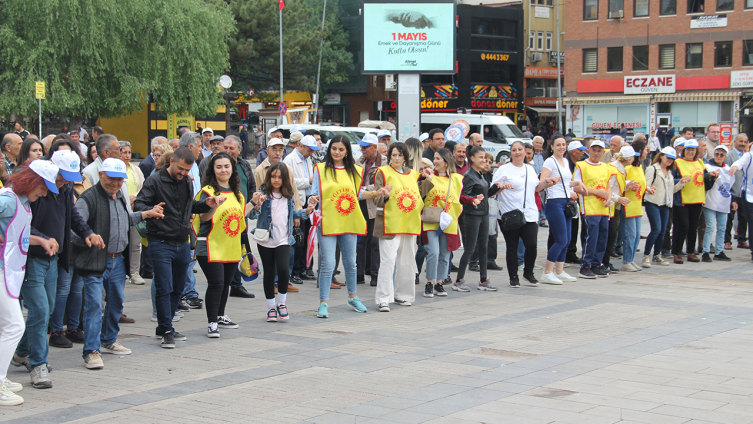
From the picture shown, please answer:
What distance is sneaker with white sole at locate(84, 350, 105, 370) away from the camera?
259 inches

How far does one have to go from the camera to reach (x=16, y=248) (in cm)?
571

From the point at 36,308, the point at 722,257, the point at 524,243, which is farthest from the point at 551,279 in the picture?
the point at 36,308

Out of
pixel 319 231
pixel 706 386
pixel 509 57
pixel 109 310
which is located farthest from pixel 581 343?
pixel 509 57

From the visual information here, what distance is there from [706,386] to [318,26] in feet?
181

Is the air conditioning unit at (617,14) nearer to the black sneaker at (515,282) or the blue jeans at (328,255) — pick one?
the black sneaker at (515,282)

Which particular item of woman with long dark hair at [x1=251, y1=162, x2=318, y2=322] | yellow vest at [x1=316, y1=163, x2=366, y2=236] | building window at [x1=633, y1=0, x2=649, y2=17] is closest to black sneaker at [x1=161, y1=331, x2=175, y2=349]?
woman with long dark hair at [x1=251, y1=162, x2=318, y2=322]

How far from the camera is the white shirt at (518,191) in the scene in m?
10.5

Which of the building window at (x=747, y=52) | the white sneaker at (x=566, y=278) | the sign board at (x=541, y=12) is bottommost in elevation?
the white sneaker at (x=566, y=278)

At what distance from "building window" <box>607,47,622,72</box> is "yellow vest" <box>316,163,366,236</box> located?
4817 centimetres

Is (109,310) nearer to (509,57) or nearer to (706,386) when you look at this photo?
(706,386)

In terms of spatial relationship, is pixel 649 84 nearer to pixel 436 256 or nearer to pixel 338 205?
pixel 436 256

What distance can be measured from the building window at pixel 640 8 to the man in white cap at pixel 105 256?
50254 mm

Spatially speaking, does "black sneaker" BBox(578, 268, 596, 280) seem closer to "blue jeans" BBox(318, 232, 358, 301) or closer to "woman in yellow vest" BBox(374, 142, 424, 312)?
"woman in yellow vest" BBox(374, 142, 424, 312)

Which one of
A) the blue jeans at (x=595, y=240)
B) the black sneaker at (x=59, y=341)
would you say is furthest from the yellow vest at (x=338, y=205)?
the blue jeans at (x=595, y=240)
